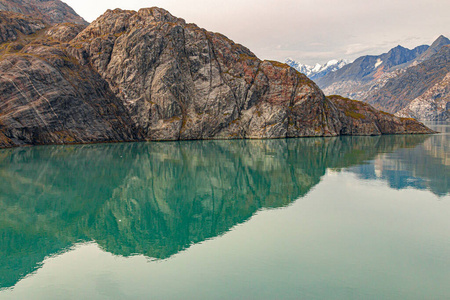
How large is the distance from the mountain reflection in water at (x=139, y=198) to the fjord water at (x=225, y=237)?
193 millimetres

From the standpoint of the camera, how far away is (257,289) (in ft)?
60.3

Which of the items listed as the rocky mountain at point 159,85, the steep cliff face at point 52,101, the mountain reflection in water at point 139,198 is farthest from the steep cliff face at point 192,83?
the mountain reflection in water at point 139,198

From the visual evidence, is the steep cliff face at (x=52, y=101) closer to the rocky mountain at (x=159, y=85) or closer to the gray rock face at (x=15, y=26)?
the rocky mountain at (x=159, y=85)

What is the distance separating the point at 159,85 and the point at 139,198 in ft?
393

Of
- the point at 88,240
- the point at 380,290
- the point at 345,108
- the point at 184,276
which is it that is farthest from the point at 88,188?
the point at 345,108

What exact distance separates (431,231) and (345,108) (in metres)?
177

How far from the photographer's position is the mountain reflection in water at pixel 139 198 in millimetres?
26688

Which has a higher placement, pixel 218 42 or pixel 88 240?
pixel 218 42

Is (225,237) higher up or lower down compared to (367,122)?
lower down

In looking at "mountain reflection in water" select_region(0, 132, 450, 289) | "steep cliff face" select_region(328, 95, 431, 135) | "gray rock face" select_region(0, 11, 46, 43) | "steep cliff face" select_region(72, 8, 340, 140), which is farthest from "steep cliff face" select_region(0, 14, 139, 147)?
"steep cliff face" select_region(328, 95, 431, 135)

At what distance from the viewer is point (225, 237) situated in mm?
27672

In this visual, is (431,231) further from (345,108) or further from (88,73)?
(345,108)

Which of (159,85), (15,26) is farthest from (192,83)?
(15,26)

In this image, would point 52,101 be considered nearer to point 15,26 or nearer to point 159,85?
point 159,85
